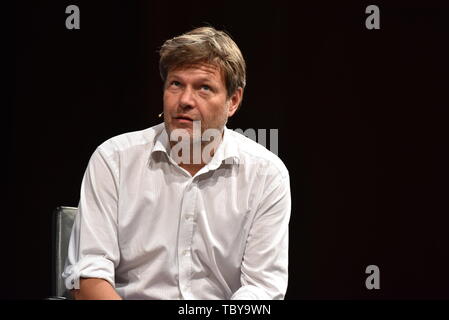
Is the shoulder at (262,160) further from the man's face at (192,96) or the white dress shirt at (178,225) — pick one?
the man's face at (192,96)

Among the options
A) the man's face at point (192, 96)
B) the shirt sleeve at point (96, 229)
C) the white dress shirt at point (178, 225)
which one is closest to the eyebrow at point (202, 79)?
the man's face at point (192, 96)

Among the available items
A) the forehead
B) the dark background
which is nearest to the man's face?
the forehead

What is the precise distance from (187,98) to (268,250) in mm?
525

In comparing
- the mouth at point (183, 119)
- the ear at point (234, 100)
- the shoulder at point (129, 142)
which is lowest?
the shoulder at point (129, 142)

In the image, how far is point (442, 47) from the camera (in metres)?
2.79

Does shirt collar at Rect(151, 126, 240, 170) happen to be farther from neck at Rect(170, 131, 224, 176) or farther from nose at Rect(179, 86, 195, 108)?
nose at Rect(179, 86, 195, 108)

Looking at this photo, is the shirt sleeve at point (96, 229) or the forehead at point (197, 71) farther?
the forehead at point (197, 71)

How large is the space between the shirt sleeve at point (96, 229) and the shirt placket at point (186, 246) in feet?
0.64

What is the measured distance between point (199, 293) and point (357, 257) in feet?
3.59

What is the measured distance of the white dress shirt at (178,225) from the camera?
198 centimetres

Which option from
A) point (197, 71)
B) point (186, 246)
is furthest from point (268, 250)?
point (197, 71)

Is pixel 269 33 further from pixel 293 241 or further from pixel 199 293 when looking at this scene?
pixel 199 293

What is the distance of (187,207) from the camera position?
6.62ft

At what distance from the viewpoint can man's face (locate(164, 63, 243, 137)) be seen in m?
1.99
